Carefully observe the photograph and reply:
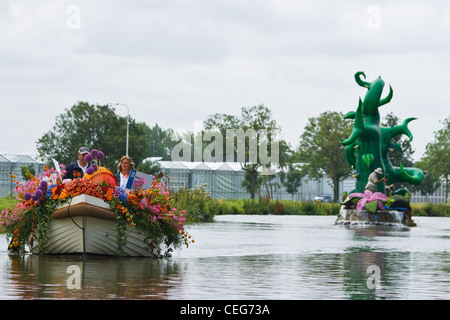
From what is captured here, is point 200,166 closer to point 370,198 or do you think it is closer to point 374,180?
point 374,180

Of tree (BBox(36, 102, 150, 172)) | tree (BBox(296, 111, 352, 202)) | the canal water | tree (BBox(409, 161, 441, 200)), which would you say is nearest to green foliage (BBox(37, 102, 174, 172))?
tree (BBox(36, 102, 150, 172))

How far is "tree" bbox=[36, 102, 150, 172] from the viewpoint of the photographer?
70.2 meters

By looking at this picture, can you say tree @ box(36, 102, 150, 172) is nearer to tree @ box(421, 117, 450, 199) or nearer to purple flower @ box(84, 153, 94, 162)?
tree @ box(421, 117, 450, 199)

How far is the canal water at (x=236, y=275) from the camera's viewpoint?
1045 centimetres

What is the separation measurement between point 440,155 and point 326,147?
36.7 ft

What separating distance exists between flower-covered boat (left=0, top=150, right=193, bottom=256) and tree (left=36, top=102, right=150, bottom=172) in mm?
53431

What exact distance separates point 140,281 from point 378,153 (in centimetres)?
3236

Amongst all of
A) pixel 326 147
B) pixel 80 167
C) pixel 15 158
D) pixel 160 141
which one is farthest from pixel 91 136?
pixel 160 141

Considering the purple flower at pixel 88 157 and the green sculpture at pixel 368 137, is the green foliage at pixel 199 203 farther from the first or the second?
the purple flower at pixel 88 157

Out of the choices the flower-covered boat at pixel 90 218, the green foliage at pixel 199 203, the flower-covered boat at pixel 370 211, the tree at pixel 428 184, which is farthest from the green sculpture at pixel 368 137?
the tree at pixel 428 184

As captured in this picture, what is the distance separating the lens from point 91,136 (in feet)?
234

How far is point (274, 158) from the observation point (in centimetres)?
8456

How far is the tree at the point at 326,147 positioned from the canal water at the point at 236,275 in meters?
68.0

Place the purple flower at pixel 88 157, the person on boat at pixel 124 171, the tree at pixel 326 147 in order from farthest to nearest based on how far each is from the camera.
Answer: the tree at pixel 326 147, the person on boat at pixel 124 171, the purple flower at pixel 88 157
